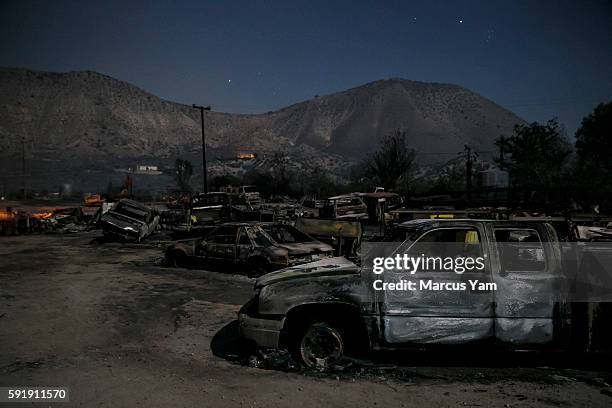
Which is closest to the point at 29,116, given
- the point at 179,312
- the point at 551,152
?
the point at 551,152

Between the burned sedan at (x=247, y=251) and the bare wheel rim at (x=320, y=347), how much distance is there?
4.66m

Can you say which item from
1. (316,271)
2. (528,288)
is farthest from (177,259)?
(528,288)

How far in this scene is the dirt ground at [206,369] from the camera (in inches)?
169

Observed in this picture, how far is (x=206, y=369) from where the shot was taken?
201 inches

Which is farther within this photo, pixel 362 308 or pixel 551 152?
pixel 551 152

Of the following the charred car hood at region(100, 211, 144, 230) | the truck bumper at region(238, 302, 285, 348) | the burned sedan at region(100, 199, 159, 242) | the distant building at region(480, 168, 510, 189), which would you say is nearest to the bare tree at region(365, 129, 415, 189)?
the distant building at region(480, 168, 510, 189)

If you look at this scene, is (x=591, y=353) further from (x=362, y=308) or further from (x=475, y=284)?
(x=362, y=308)

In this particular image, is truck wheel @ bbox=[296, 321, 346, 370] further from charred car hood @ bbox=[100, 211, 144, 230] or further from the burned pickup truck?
charred car hood @ bbox=[100, 211, 144, 230]

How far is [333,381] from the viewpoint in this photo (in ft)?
15.3

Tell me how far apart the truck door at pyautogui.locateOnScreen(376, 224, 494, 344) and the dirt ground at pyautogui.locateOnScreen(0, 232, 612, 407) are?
47cm

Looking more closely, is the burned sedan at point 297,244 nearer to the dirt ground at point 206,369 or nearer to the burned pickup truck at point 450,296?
the dirt ground at point 206,369

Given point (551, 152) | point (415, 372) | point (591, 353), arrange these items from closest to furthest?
point (591, 353), point (415, 372), point (551, 152)

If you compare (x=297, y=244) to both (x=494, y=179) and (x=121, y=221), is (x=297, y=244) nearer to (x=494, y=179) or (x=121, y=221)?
(x=121, y=221)

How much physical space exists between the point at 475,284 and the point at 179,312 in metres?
5.12
